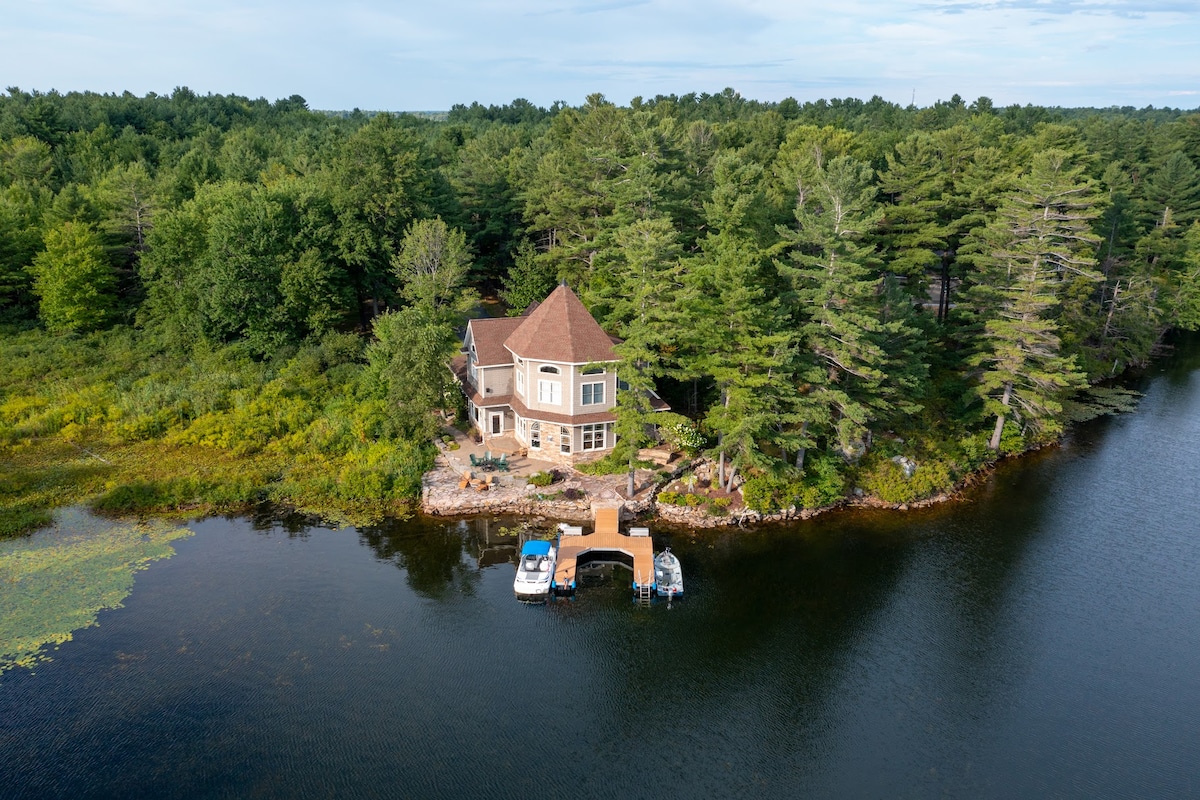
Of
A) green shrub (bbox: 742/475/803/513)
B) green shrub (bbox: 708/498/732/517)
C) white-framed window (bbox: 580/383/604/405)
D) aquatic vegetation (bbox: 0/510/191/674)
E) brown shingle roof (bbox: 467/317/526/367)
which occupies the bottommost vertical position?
aquatic vegetation (bbox: 0/510/191/674)

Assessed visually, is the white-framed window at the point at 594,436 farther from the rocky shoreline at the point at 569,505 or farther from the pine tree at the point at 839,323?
the pine tree at the point at 839,323

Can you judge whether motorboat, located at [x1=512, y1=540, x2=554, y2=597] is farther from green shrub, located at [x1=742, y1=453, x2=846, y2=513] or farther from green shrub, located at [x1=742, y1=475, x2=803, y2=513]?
green shrub, located at [x1=742, y1=453, x2=846, y2=513]

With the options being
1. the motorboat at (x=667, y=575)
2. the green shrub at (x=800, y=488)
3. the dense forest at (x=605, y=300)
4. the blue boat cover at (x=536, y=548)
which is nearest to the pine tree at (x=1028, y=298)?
the dense forest at (x=605, y=300)

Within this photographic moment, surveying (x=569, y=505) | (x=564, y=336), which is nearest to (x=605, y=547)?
(x=569, y=505)

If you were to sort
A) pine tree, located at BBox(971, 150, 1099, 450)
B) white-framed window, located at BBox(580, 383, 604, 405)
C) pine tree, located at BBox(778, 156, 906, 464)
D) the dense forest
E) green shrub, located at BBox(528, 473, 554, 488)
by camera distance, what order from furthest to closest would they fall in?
pine tree, located at BBox(971, 150, 1099, 450) → white-framed window, located at BBox(580, 383, 604, 405) → green shrub, located at BBox(528, 473, 554, 488) → the dense forest → pine tree, located at BBox(778, 156, 906, 464)

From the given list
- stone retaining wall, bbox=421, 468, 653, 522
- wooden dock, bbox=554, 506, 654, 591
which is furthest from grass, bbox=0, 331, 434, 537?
wooden dock, bbox=554, 506, 654, 591

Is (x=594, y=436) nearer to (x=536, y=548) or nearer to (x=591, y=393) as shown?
(x=591, y=393)
